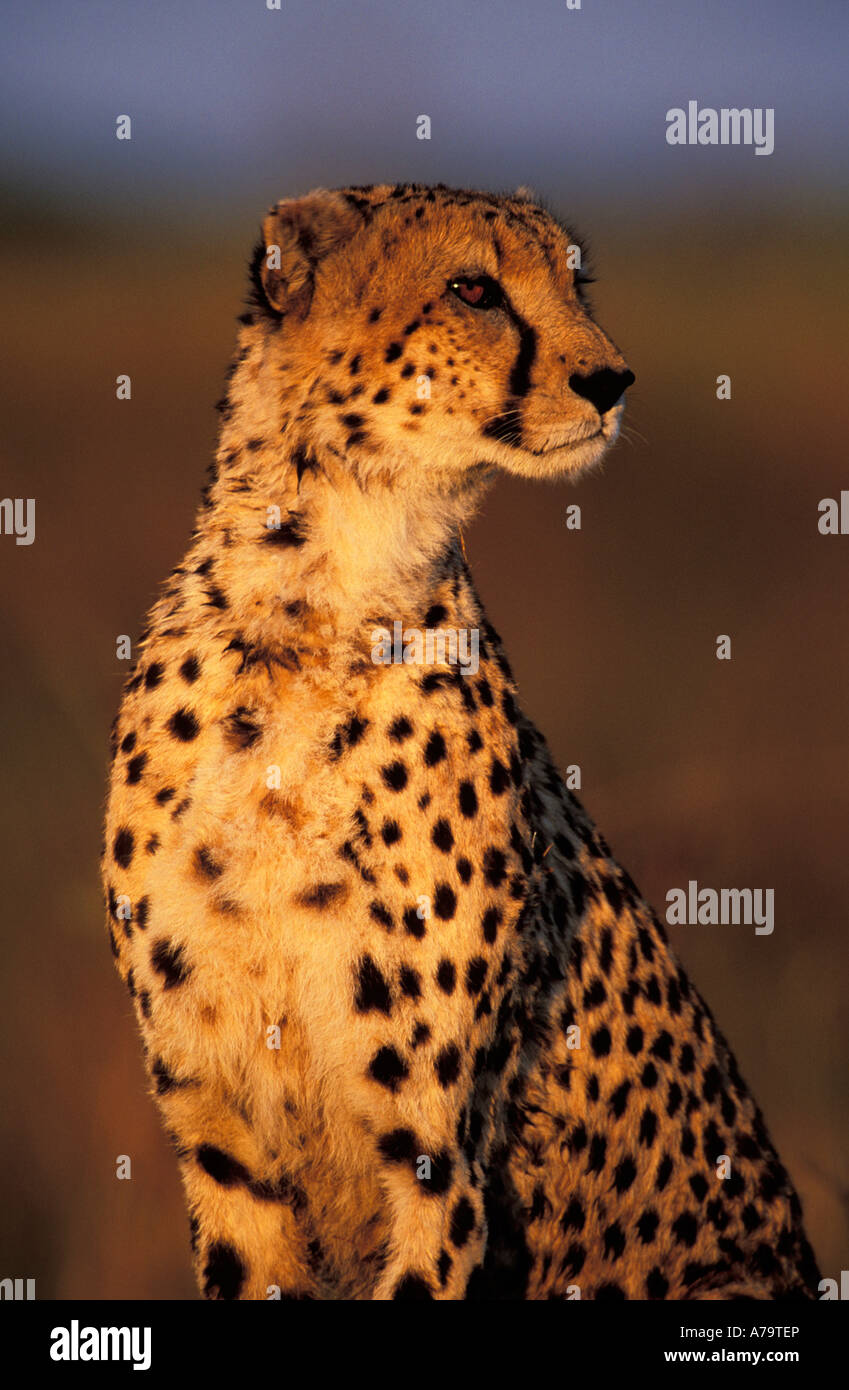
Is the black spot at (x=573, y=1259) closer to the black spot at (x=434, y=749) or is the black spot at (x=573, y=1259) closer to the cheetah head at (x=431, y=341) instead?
the black spot at (x=434, y=749)

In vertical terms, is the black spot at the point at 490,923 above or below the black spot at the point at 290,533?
below

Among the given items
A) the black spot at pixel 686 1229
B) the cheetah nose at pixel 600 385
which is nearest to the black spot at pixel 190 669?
the cheetah nose at pixel 600 385

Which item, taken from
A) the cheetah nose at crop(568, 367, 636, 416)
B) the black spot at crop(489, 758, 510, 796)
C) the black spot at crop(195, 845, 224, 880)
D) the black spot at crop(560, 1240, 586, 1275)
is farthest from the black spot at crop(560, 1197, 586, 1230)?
the cheetah nose at crop(568, 367, 636, 416)

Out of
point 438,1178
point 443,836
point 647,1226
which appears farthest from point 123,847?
point 647,1226

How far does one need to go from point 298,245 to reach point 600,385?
0.55 meters

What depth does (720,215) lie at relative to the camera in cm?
1020

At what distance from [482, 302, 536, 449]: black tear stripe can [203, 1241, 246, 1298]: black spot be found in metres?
1.38

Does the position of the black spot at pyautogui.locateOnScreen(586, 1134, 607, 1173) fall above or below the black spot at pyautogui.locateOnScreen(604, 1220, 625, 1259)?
above

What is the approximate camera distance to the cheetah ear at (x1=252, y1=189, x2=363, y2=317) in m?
2.89

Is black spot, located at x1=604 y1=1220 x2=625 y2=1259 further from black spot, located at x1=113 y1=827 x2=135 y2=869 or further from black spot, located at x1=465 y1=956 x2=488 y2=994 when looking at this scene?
black spot, located at x1=113 y1=827 x2=135 y2=869

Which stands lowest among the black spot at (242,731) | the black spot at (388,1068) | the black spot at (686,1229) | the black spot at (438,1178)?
the black spot at (686,1229)

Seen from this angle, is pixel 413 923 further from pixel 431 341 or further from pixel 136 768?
pixel 431 341

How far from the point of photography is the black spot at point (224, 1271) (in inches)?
111

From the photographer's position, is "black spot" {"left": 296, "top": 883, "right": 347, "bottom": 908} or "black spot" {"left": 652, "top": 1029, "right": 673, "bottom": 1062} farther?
"black spot" {"left": 652, "top": 1029, "right": 673, "bottom": 1062}
